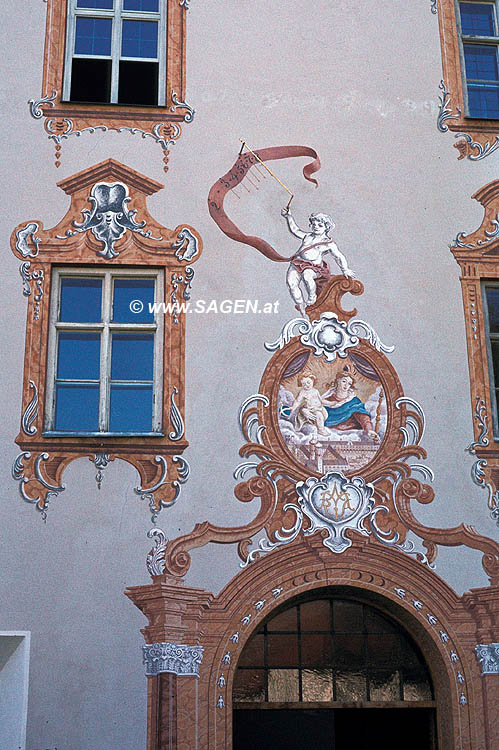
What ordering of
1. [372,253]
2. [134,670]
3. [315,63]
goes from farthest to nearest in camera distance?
[315,63]
[372,253]
[134,670]

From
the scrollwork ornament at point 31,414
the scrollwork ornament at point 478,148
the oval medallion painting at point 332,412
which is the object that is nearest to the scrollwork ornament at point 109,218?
the scrollwork ornament at point 31,414

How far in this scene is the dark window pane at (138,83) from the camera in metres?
10.0

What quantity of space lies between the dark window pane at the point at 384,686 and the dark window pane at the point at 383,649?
92mm

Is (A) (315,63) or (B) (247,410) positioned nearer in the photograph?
(B) (247,410)

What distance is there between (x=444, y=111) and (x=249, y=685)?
17.8 feet

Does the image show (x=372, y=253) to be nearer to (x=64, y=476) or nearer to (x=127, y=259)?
(x=127, y=259)

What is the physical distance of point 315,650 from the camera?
8688 mm

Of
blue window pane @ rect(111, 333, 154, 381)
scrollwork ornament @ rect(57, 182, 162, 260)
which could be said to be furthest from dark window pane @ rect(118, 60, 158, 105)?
blue window pane @ rect(111, 333, 154, 381)

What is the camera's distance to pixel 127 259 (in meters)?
9.39

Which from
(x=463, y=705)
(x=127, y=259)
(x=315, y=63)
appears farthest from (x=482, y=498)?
(x=315, y=63)

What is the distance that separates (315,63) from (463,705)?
582 centimetres

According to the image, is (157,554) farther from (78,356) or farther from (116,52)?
(116,52)

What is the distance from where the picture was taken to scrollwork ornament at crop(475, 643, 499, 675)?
8.43 meters

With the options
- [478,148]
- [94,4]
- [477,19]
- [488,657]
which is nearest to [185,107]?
[94,4]
